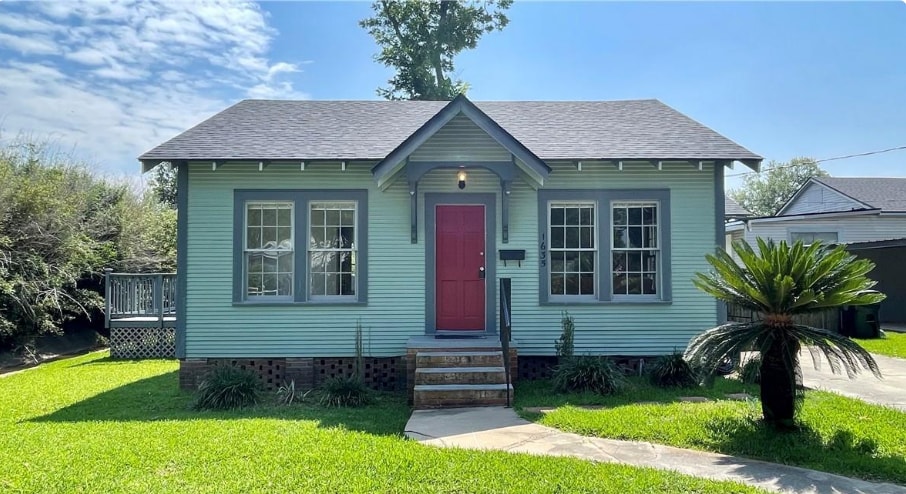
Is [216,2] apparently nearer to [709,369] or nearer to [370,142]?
[370,142]

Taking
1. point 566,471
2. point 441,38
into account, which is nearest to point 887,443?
point 566,471

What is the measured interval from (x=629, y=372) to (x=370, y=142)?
5647 mm

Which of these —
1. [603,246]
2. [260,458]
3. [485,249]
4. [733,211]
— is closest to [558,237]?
[603,246]

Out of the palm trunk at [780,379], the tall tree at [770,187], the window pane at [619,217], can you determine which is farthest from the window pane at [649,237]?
the tall tree at [770,187]

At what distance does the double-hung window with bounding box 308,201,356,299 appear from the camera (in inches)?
325

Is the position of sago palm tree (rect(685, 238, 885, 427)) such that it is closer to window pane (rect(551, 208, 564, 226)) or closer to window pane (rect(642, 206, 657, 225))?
window pane (rect(642, 206, 657, 225))

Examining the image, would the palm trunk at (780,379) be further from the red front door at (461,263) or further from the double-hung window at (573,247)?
the red front door at (461,263)

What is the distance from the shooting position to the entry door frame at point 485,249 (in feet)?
26.6

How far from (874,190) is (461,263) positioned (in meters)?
21.1

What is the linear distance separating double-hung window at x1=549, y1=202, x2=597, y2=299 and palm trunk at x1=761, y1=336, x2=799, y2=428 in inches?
134

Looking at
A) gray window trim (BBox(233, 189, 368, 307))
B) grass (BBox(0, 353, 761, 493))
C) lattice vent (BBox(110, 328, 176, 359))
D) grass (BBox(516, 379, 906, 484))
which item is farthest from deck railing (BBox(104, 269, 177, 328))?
grass (BBox(516, 379, 906, 484))

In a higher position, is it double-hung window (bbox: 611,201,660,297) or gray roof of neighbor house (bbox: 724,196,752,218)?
gray roof of neighbor house (bbox: 724,196,752,218)

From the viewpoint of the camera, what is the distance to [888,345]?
1134cm

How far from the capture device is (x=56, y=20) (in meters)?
10.4
